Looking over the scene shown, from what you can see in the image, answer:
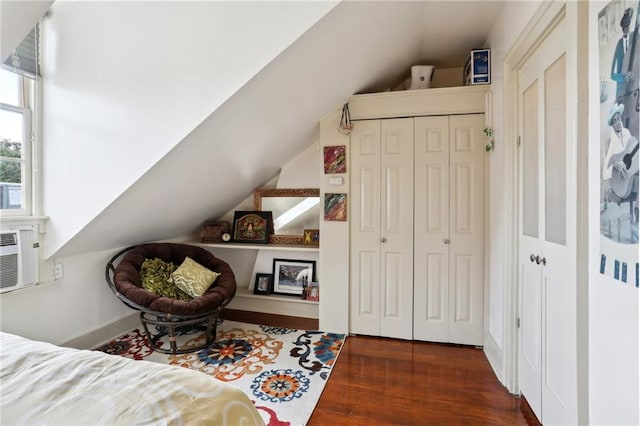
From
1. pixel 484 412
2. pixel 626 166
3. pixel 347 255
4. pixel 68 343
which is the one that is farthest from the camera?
pixel 347 255

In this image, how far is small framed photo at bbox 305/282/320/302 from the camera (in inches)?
116

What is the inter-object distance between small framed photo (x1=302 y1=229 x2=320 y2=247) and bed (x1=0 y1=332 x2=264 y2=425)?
6.99ft

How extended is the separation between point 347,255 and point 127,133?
196 centimetres

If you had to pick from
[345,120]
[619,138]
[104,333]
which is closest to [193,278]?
[104,333]

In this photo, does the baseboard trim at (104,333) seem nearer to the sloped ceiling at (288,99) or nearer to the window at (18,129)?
the sloped ceiling at (288,99)

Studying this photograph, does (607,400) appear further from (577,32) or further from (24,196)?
(24,196)

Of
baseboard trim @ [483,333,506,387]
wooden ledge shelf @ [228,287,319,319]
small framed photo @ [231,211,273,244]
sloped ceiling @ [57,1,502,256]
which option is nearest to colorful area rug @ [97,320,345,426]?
wooden ledge shelf @ [228,287,319,319]

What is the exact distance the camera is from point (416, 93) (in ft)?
8.23

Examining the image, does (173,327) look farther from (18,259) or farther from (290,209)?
(290,209)

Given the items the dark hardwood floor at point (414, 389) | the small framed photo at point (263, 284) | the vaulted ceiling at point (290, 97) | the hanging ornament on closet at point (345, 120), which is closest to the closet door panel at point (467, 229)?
the dark hardwood floor at point (414, 389)

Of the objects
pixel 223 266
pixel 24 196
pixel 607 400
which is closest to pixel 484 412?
pixel 607 400

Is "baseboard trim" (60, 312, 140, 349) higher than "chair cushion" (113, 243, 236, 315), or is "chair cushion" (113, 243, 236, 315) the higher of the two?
"chair cushion" (113, 243, 236, 315)

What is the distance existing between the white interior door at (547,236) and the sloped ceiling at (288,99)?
2.84 feet

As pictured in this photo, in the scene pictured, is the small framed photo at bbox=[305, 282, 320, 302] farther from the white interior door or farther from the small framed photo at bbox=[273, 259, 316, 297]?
the white interior door
